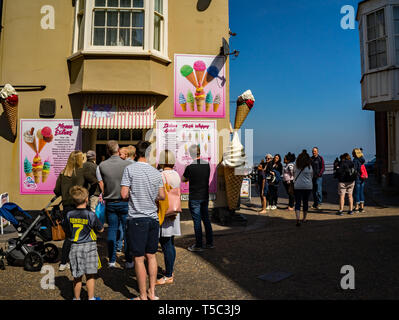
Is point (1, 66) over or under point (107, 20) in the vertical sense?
under

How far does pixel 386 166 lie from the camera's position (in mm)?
17547

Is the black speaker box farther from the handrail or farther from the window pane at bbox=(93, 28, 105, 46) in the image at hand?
the window pane at bbox=(93, 28, 105, 46)

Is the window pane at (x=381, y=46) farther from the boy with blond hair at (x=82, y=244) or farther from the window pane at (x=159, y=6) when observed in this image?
the boy with blond hair at (x=82, y=244)

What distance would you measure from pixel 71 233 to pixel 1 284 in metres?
1.64

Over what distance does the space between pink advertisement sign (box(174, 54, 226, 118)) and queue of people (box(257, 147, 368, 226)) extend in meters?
2.70

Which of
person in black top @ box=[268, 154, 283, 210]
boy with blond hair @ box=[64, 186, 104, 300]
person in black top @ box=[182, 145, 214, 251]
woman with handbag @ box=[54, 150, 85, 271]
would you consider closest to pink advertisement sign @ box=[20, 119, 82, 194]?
woman with handbag @ box=[54, 150, 85, 271]

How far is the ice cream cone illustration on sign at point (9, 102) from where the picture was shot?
803 centimetres

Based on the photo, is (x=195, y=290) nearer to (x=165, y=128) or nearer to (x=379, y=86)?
(x=165, y=128)

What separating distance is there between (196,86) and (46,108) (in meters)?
3.93

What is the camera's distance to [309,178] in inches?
322

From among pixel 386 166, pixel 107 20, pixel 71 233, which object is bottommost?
pixel 71 233

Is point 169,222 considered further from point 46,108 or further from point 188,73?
point 46,108

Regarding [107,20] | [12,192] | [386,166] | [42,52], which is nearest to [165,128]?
[107,20]

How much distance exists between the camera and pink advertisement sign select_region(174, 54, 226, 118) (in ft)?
29.3
